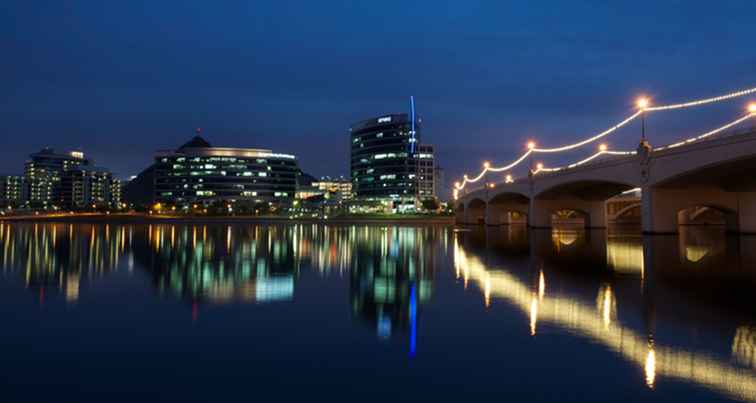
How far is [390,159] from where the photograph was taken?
554 feet

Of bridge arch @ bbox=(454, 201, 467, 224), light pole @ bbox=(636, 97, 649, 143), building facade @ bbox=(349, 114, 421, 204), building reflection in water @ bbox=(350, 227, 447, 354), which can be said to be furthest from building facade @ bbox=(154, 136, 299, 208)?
building reflection in water @ bbox=(350, 227, 447, 354)

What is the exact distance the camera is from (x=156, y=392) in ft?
20.7

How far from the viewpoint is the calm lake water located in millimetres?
6466

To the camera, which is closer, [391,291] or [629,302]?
[629,302]

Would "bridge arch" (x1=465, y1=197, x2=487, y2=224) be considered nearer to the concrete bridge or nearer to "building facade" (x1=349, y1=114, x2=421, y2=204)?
the concrete bridge

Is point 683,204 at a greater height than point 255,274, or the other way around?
point 683,204

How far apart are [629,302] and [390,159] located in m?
157

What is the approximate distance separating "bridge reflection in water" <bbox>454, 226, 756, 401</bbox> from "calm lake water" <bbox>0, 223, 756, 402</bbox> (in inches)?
2.0

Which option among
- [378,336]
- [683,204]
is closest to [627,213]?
[683,204]

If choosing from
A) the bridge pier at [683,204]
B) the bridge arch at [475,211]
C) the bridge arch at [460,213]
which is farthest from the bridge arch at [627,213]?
the bridge pier at [683,204]

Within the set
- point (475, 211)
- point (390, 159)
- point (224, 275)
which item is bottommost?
point (224, 275)

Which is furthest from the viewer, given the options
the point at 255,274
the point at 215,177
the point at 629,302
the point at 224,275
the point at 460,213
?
the point at 215,177

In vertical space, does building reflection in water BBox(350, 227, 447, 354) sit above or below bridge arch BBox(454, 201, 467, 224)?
below

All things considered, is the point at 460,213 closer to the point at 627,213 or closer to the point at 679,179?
the point at 627,213
